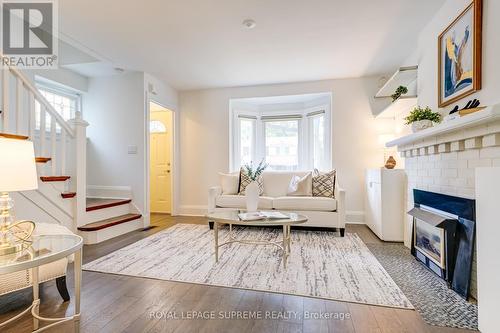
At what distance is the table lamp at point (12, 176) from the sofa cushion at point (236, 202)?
9.22 feet

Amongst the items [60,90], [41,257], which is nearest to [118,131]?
[60,90]

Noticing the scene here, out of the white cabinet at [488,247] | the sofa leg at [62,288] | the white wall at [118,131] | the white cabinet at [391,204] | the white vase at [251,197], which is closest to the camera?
the white cabinet at [488,247]

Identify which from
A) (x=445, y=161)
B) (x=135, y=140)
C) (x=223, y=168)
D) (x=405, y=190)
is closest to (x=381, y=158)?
(x=405, y=190)

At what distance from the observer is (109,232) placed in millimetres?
3441

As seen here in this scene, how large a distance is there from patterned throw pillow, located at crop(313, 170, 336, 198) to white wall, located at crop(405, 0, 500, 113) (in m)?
1.61

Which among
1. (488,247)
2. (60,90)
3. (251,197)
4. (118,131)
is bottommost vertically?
(488,247)

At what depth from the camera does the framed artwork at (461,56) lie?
73.2 inches

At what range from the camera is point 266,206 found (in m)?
3.91

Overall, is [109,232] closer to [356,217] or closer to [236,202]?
[236,202]

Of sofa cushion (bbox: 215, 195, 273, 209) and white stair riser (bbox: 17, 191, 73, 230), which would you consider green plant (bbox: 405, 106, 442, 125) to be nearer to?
sofa cushion (bbox: 215, 195, 273, 209)

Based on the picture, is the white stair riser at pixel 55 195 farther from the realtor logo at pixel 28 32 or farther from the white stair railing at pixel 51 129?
the realtor logo at pixel 28 32

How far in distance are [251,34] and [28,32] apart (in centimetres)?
281

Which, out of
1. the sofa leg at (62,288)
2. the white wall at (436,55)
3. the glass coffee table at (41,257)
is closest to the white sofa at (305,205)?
the white wall at (436,55)

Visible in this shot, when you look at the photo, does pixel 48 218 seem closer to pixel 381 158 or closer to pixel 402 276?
pixel 402 276
